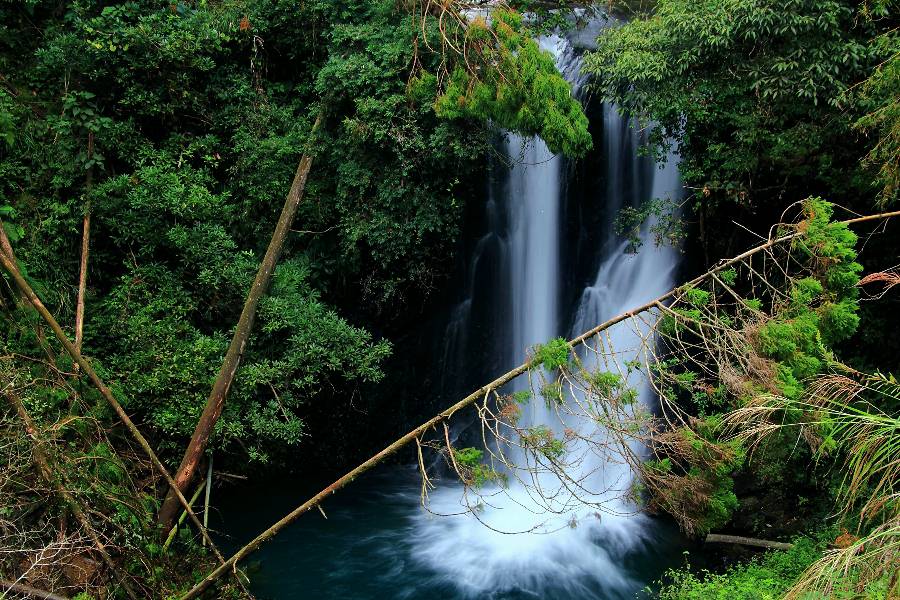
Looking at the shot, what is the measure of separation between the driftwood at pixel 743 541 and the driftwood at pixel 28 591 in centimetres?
656

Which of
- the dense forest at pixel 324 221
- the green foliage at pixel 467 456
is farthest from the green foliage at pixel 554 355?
the dense forest at pixel 324 221

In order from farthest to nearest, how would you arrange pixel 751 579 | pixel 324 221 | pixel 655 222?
pixel 655 222
pixel 324 221
pixel 751 579

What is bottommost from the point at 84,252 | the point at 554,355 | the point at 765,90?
the point at 554,355

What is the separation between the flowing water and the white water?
2 cm

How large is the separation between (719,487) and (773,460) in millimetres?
3191

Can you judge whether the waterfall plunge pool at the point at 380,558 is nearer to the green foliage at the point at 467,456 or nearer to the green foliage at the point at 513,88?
the green foliage at the point at 467,456

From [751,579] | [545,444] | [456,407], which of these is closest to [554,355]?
[545,444]

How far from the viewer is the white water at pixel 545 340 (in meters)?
7.29

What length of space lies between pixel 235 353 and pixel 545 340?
14.3 ft

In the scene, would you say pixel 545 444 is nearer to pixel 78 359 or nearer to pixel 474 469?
pixel 474 469

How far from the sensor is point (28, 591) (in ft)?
16.6

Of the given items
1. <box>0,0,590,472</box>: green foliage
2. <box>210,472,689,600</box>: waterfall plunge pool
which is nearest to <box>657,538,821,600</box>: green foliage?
A: <box>210,472,689,600</box>: waterfall plunge pool

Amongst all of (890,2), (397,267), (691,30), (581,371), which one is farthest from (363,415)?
(890,2)

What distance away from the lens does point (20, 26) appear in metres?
8.49
